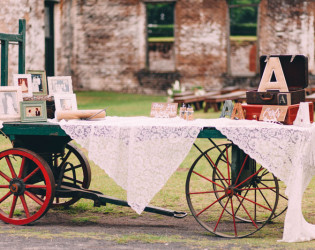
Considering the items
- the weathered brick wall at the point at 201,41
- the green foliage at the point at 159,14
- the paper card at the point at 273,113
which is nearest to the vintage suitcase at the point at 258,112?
the paper card at the point at 273,113

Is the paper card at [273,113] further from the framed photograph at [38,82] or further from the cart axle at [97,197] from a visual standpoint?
the framed photograph at [38,82]

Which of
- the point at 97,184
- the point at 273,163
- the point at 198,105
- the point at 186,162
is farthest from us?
the point at 198,105

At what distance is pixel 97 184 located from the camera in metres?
7.16

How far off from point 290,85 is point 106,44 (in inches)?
624

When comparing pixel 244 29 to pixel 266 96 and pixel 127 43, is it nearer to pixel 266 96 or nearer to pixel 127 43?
pixel 127 43

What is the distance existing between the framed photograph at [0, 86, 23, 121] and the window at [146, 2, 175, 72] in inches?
728

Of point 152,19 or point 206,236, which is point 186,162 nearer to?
point 206,236

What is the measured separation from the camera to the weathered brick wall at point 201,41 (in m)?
20.1

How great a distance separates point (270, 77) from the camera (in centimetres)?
534

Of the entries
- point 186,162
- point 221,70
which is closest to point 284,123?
point 186,162

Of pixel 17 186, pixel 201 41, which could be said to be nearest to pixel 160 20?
pixel 201 41

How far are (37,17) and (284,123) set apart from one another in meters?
11.9

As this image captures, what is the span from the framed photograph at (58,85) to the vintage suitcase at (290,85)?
1.70 m

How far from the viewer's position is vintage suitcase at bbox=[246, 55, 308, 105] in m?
5.12
